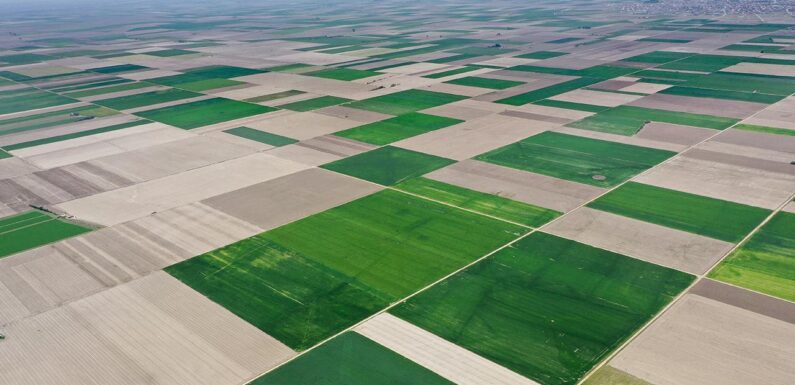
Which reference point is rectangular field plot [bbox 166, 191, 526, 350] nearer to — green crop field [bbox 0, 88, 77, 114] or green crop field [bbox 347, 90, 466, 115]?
green crop field [bbox 347, 90, 466, 115]

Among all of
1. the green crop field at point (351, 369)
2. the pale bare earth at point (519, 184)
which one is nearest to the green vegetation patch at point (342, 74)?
the pale bare earth at point (519, 184)

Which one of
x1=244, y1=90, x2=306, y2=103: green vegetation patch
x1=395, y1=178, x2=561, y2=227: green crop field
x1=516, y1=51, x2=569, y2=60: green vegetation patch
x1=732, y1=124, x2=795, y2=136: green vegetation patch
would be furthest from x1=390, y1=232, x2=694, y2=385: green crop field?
x1=516, y1=51, x2=569, y2=60: green vegetation patch

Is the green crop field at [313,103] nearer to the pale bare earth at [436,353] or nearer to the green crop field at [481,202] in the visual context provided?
the green crop field at [481,202]

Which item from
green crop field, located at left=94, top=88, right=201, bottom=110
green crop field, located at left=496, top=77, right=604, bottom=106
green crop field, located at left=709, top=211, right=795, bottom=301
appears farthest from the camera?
green crop field, located at left=94, top=88, right=201, bottom=110

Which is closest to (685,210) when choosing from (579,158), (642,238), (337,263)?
(642,238)

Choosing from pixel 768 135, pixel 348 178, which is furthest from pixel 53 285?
pixel 768 135

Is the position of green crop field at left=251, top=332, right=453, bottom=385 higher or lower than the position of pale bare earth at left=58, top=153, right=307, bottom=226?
lower

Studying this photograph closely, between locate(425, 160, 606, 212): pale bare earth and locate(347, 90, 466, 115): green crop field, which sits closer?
locate(425, 160, 606, 212): pale bare earth
